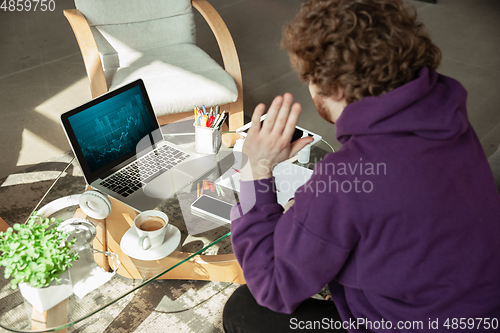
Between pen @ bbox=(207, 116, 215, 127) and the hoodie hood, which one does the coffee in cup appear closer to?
pen @ bbox=(207, 116, 215, 127)

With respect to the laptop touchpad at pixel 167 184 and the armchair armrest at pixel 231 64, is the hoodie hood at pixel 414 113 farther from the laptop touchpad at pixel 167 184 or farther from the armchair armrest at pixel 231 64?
the armchair armrest at pixel 231 64

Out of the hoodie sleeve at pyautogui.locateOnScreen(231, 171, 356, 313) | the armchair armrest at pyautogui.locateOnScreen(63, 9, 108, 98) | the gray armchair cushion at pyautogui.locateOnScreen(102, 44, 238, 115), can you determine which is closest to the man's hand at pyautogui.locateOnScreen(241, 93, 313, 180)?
the hoodie sleeve at pyautogui.locateOnScreen(231, 171, 356, 313)

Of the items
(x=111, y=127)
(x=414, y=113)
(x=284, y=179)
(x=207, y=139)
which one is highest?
(x=414, y=113)

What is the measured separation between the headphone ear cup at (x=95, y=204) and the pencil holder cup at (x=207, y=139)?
0.42 meters

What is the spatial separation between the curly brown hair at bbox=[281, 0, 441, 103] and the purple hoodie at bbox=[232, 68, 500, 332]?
0.04 metres

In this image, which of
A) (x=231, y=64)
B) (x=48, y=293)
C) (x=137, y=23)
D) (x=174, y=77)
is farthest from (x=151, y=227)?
Answer: (x=137, y=23)

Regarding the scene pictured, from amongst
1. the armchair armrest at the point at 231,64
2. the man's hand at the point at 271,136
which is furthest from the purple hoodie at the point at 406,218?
the armchair armrest at the point at 231,64

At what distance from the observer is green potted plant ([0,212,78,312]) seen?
2.95 feet

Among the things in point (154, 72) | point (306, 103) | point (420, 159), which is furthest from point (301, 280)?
point (306, 103)

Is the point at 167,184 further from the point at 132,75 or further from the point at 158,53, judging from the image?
the point at 158,53

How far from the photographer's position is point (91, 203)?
1.25 m

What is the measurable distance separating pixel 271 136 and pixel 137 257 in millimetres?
527

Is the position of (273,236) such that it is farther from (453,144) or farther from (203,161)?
(203,161)

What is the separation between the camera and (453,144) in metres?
0.77
